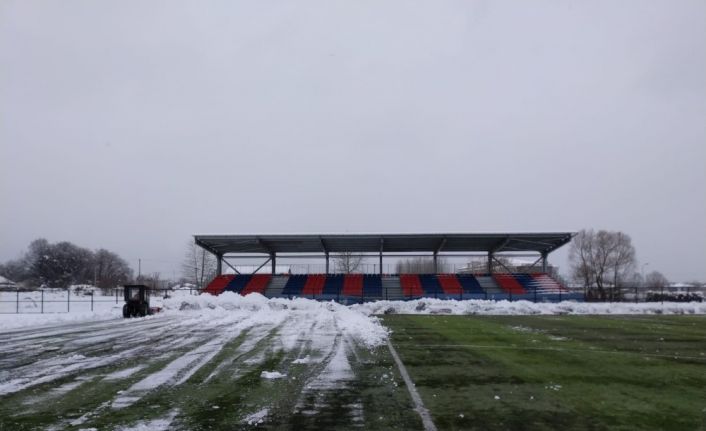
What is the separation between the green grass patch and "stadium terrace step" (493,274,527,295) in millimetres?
29634

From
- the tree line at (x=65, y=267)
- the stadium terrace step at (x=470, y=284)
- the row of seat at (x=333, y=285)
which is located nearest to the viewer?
the stadium terrace step at (x=470, y=284)

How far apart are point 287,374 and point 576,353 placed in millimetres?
7328

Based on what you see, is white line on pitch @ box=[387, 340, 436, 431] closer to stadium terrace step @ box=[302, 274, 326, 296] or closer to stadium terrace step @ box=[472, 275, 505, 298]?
stadium terrace step @ box=[472, 275, 505, 298]

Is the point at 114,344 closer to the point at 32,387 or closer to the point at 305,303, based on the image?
the point at 32,387

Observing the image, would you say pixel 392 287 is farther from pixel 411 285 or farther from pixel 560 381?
pixel 560 381

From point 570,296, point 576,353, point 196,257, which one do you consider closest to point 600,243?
point 570,296

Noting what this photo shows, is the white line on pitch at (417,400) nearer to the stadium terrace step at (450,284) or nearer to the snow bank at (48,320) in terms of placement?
the snow bank at (48,320)

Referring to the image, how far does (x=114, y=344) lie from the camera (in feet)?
50.0

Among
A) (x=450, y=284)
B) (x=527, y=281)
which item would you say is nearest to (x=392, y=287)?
(x=450, y=284)

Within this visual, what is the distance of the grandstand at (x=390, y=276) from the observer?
45.7 meters

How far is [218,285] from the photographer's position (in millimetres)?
49625

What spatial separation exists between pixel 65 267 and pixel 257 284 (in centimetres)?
9115

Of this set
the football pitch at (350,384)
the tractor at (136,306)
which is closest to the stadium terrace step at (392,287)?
the tractor at (136,306)

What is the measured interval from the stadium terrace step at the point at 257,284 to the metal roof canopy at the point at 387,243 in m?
2.57
